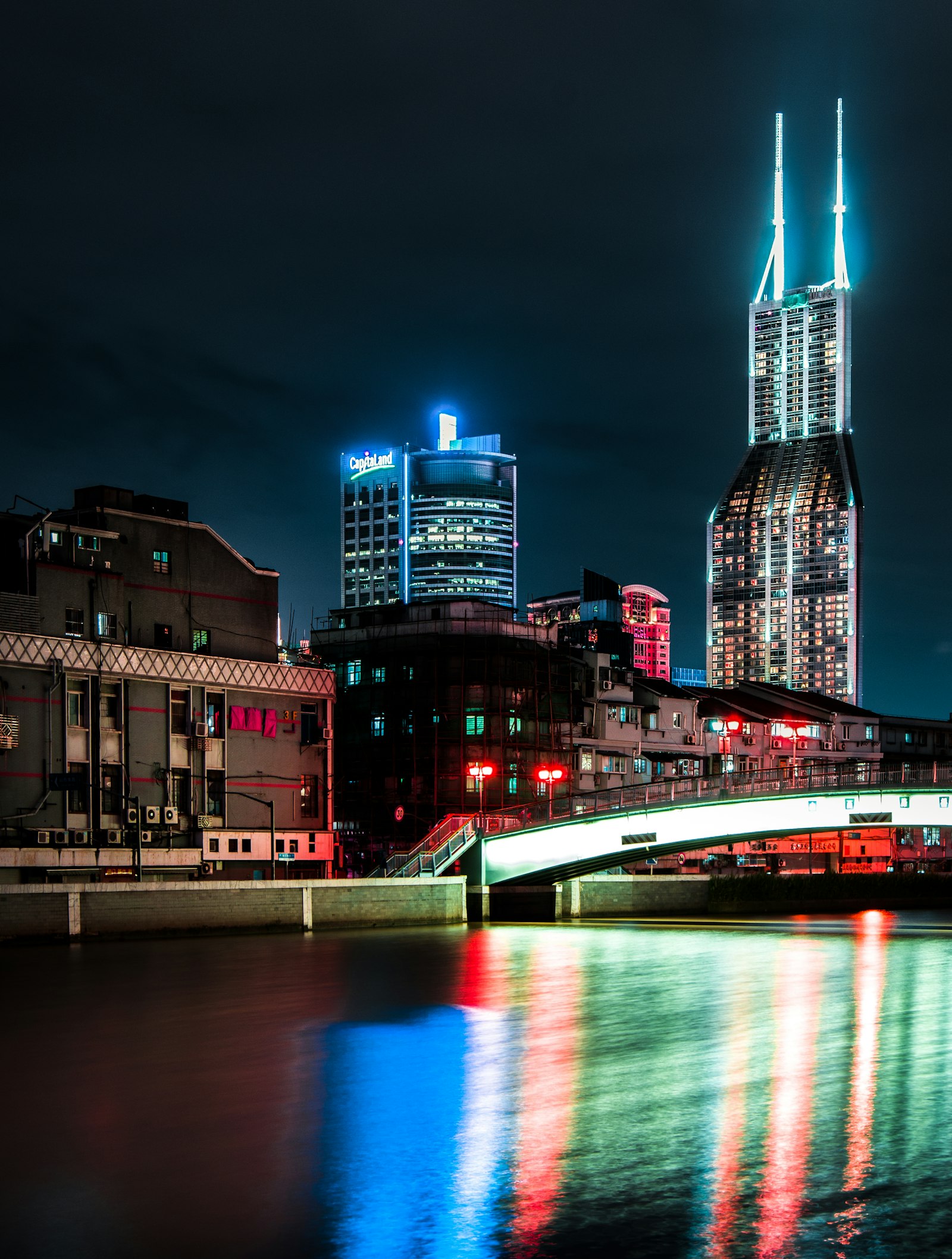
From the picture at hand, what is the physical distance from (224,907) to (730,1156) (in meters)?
35.3

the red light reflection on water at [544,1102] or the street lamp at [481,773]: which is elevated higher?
the street lamp at [481,773]

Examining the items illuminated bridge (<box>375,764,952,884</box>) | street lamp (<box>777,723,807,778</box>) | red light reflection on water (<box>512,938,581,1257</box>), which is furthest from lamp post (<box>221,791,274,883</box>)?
street lamp (<box>777,723,807,778</box>)

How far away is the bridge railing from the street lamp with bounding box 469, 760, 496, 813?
768 centimetres

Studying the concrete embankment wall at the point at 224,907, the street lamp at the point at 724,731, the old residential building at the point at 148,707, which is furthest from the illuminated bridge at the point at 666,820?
the street lamp at the point at 724,731

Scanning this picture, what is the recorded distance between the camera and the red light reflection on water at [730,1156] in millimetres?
13156

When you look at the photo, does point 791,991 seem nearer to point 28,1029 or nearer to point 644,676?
point 28,1029

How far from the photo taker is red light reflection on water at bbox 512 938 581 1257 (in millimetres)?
13961

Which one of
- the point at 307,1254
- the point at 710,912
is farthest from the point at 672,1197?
the point at 710,912

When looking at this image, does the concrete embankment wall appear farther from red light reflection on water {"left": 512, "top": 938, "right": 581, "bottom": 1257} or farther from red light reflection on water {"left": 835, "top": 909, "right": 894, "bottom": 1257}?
red light reflection on water {"left": 835, "top": 909, "right": 894, "bottom": 1257}

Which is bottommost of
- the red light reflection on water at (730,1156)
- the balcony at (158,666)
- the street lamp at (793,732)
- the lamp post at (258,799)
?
the red light reflection on water at (730,1156)

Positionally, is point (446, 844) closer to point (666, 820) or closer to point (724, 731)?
point (666, 820)

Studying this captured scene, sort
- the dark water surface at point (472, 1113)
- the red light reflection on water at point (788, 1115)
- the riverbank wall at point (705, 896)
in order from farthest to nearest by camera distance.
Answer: the riverbank wall at point (705, 896) < the dark water surface at point (472, 1113) < the red light reflection on water at point (788, 1115)

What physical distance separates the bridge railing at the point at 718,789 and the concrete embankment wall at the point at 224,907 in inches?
177

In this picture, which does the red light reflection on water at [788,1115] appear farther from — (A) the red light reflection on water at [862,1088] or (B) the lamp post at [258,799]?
(B) the lamp post at [258,799]
